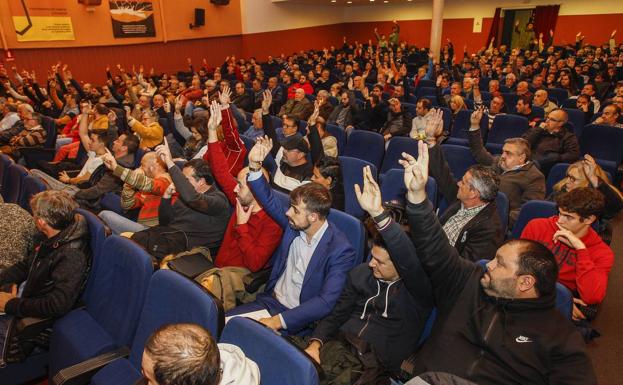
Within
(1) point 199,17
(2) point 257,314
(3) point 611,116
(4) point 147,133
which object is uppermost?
(1) point 199,17

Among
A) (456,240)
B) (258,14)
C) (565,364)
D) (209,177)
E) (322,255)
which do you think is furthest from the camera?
(258,14)

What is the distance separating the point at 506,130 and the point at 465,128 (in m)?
0.55

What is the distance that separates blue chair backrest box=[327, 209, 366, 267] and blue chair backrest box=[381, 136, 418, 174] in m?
2.09

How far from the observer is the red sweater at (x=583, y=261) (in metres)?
2.28

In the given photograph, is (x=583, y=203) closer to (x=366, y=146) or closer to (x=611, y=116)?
(x=366, y=146)

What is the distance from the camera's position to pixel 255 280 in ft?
8.43

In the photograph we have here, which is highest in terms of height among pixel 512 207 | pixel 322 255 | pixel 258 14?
pixel 258 14

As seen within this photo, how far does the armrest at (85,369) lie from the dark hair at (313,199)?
1.20 m

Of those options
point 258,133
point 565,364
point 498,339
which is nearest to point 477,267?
point 498,339

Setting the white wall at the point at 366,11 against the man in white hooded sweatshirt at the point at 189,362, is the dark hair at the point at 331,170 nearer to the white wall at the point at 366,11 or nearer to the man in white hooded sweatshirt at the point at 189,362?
the man in white hooded sweatshirt at the point at 189,362

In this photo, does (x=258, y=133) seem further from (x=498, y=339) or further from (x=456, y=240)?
(x=498, y=339)

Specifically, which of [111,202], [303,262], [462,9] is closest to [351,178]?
[303,262]

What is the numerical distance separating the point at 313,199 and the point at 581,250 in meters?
1.55

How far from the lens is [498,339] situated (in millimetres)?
1753
